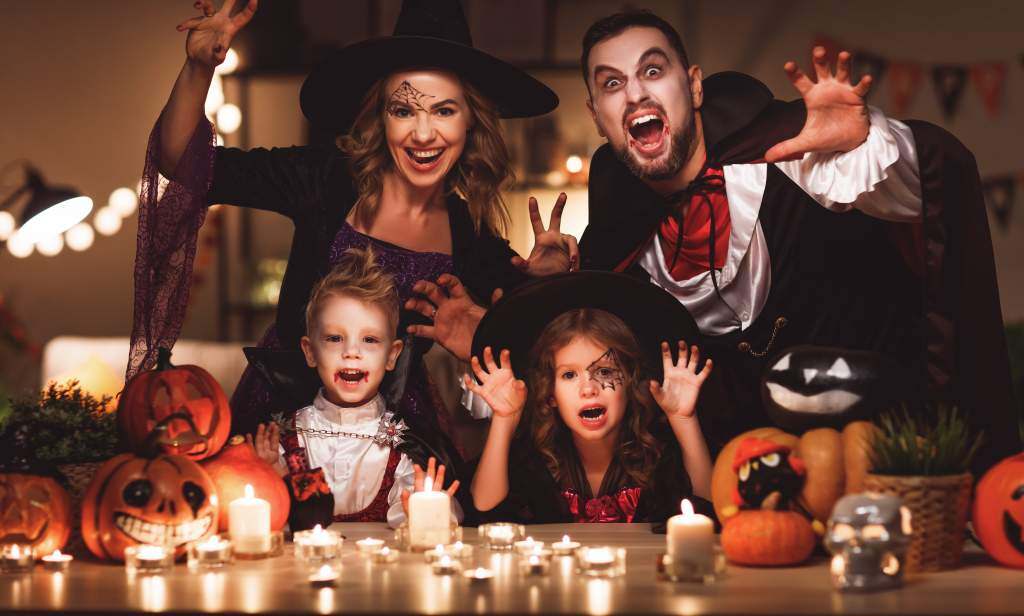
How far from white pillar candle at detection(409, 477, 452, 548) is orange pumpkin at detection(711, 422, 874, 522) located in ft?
1.86

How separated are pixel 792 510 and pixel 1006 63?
5.17 meters

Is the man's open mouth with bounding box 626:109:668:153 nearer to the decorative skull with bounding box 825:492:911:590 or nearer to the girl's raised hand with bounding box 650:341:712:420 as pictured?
the girl's raised hand with bounding box 650:341:712:420

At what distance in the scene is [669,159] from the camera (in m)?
Answer: 2.74

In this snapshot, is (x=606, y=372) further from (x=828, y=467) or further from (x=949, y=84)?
(x=949, y=84)

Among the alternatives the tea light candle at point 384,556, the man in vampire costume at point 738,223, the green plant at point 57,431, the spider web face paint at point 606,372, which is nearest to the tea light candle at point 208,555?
the tea light candle at point 384,556

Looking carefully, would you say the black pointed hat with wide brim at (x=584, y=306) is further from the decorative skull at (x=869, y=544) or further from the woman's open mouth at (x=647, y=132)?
the decorative skull at (x=869, y=544)

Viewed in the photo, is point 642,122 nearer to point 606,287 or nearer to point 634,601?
point 606,287

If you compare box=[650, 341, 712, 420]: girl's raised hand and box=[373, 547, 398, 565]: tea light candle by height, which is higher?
box=[650, 341, 712, 420]: girl's raised hand

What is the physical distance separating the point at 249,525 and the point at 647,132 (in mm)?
1312

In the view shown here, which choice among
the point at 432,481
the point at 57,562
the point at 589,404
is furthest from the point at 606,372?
the point at 57,562

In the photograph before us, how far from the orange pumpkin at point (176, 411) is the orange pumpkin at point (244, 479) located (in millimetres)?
32

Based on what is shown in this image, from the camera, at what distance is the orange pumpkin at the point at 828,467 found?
Result: 86.1 inches

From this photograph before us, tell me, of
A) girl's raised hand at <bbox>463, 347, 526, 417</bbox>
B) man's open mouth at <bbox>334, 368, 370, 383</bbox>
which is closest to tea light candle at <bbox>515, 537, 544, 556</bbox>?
girl's raised hand at <bbox>463, 347, 526, 417</bbox>

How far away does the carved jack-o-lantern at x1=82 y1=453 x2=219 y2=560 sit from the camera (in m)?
2.18
